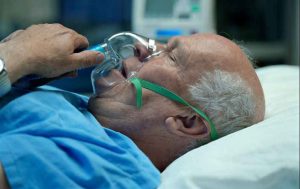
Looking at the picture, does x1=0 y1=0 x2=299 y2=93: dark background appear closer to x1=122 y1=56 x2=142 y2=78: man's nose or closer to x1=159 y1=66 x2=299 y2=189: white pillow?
x1=122 y1=56 x2=142 y2=78: man's nose

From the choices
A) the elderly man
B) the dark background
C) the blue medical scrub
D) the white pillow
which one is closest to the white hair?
the elderly man

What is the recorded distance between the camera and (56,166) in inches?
38.2

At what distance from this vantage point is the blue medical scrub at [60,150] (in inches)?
37.5

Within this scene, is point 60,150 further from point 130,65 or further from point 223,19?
point 223,19

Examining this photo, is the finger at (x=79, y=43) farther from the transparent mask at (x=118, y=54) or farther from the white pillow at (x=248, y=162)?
the white pillow at (x=248, y=162)

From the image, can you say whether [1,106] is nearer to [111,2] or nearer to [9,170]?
[9,170]

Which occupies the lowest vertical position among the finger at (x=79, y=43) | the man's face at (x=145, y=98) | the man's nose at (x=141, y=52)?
the man's face at (x=145, y=98)

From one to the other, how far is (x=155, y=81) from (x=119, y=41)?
0.22m

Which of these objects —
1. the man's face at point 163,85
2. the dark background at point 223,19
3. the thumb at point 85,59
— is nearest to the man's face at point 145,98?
the man's face at point 163,85

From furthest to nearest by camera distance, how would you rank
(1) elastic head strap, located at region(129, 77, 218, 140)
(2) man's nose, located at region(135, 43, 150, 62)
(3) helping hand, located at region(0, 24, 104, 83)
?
(2) man's nose, located at region(135, 43, 150, 62) < (1) elastic head strap, located at region(129, 77, 218, 140) < (3) helping hand, located at region(0, 24, 104, 83)

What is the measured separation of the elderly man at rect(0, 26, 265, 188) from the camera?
104 cm

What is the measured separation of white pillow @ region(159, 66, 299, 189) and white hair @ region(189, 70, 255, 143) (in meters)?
0.10

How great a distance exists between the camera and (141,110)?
1.22 meters

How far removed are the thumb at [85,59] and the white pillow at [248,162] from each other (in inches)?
13.6
